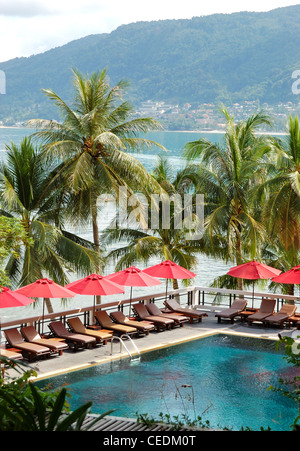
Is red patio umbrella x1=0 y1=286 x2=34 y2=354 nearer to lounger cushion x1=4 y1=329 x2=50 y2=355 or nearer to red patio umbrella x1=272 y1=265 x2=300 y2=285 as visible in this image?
lounger cushion x1=4 y1=329 x2=50 y2=355

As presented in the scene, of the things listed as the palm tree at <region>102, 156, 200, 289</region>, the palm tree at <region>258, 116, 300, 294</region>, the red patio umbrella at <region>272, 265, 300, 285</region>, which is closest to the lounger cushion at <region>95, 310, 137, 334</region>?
the red patio umbrella at <region>272, 265, 300, 285</region>

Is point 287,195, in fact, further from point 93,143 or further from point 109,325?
point 109,325

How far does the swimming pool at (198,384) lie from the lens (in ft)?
39.7

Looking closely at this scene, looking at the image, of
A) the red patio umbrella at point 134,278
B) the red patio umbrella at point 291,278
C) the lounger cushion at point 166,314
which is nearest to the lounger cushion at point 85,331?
the red patio umbrella at point 134,278

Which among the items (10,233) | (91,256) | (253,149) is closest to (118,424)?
(10,233)

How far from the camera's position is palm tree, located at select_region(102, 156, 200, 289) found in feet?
77.7

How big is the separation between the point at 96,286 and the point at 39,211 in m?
5.86

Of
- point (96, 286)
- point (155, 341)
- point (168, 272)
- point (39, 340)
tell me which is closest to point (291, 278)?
point (168, 272)

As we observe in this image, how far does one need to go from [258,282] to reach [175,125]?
6356 cm

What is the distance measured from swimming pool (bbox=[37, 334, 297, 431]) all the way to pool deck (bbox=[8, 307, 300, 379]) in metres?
0.32

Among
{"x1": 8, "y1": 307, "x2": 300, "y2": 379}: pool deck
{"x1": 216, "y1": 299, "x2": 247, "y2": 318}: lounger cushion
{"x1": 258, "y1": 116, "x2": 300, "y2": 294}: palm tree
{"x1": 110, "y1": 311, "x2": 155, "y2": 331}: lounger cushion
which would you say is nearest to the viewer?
{"x1": 8, "y1": 307, "x2": 300, "y2": 379}: pool deck

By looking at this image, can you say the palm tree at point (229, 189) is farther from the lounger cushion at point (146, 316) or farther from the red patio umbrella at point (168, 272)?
the lounger cushion at point (146, 316)

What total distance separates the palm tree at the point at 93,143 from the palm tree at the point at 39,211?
0.66 metres
